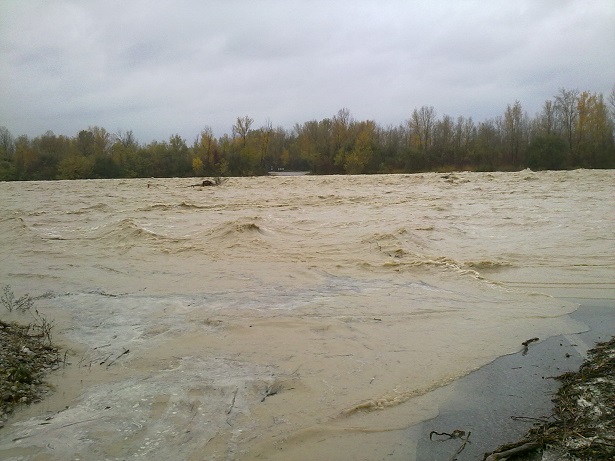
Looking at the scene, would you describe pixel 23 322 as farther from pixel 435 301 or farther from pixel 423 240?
pixel 423 240

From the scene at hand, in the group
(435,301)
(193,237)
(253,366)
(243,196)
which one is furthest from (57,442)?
(243,196)

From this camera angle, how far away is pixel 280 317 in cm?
621

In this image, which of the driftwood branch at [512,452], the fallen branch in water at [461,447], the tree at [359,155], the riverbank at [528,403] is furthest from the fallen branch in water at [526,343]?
the tree at [359,155]

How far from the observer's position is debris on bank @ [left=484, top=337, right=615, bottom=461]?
9.82 feet

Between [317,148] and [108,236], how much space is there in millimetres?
42553

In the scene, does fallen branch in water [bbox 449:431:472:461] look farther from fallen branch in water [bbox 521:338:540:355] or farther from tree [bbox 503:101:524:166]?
tree [bbox 503:101:524:166]

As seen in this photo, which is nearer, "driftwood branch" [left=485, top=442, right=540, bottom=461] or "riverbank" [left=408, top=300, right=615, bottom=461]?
"driftwood branch" [left=485, top=442, right=540, bottom=461]

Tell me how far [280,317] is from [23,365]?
115 inches

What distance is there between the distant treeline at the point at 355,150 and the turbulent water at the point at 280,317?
30.9 meters

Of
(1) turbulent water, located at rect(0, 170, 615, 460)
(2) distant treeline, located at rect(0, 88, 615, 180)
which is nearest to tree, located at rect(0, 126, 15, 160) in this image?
(2) distant treeline, located at rect(0, 88, 615, 180)

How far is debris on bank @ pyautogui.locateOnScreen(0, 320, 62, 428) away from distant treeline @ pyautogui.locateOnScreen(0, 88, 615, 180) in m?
39.7

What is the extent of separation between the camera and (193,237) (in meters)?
11.8

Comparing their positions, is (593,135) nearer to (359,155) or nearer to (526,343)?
(359,155)

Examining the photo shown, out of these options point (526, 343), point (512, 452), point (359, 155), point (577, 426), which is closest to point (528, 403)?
point (577, 426)
